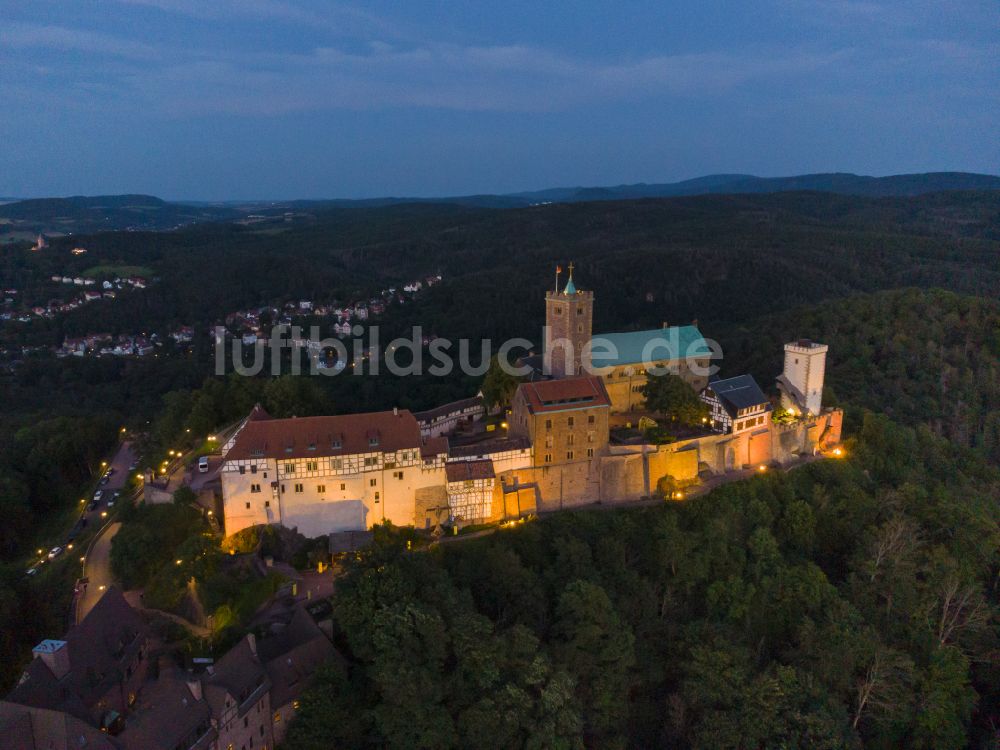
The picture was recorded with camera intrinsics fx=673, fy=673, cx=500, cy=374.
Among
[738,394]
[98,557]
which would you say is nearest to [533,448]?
[738,394]

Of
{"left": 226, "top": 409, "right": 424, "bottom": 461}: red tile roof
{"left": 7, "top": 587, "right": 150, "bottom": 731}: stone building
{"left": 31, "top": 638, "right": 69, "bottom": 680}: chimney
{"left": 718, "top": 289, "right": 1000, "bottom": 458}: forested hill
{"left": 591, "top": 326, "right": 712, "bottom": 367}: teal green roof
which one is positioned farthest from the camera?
{"left": 718, "top": 289, "right": 1000, "bottom": 458}: forested hill

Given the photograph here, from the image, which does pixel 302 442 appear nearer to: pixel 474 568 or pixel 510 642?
pixel 474 568

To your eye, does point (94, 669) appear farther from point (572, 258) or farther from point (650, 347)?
point (572, 258)

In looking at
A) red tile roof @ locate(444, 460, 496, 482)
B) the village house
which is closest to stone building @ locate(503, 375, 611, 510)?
red tile roof @ locate(444, 460, 496, 482)

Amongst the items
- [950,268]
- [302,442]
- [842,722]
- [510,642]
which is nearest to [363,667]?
[510,642]

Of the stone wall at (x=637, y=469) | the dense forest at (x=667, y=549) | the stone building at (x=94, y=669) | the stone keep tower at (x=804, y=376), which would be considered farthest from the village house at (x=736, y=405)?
the stone building at (x=94, y=669)

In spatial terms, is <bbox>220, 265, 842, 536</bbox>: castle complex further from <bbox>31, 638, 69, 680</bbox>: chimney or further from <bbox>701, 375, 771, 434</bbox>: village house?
<bbox>31, 638, 69, 680</bbox>: chimney
